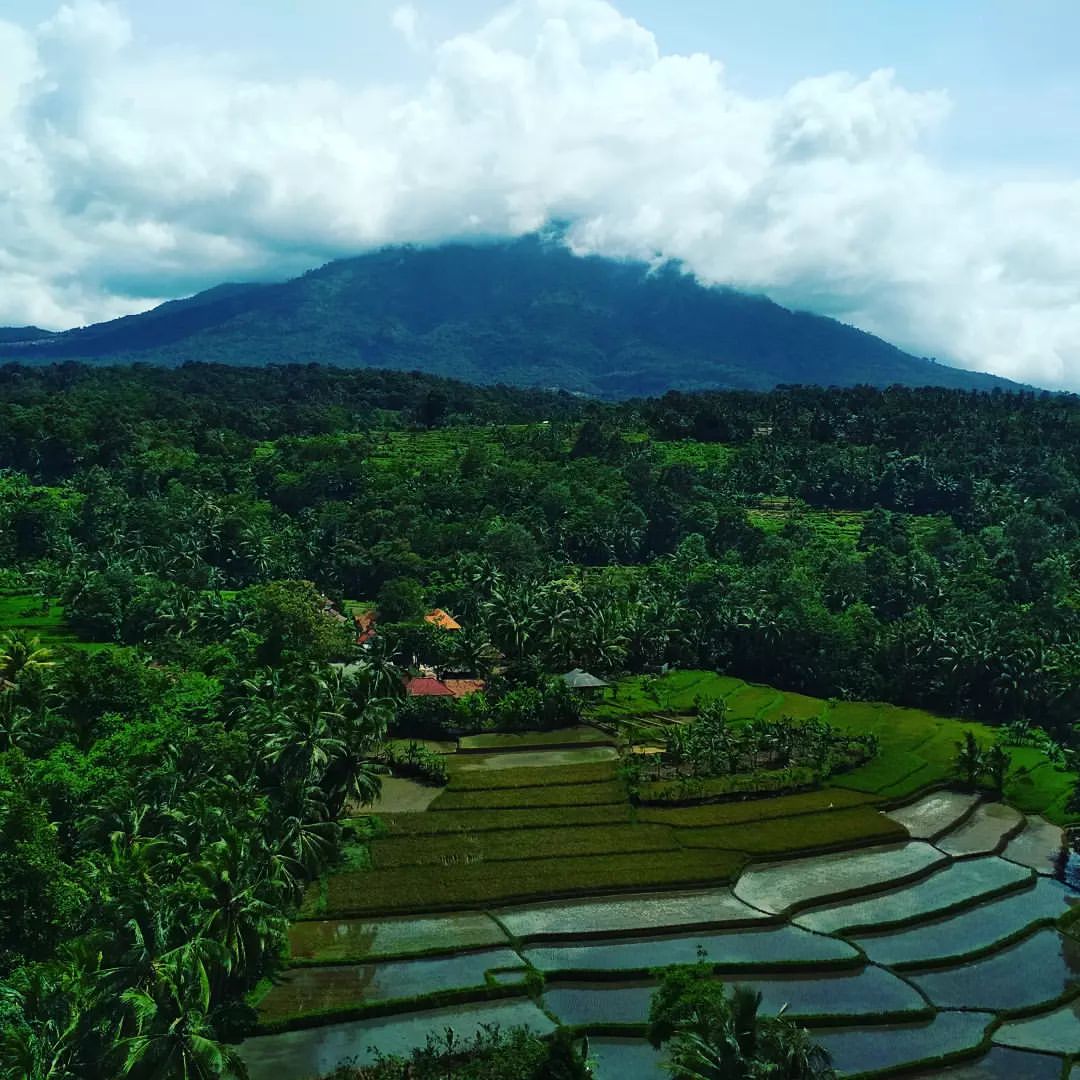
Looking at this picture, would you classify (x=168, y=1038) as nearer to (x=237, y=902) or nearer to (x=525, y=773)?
(x=237, y=902)

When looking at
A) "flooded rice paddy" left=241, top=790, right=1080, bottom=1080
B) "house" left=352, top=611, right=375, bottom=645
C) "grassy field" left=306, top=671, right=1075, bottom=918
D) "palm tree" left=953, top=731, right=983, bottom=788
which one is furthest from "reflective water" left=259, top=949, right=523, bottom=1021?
"house" left=352, top=611, right=375, bottom=645

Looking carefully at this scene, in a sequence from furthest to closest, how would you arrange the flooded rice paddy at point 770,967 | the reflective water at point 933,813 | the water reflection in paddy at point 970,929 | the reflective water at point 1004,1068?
1. the reflective water at point 933,813
2. the water reflection in paddy at point 970,929
3. the flooded rice paddy at point 770,967
4. the reflective water at point 1004,1068

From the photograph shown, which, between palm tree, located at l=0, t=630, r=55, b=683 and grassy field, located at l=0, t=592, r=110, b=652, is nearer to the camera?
palm tree, located at l=0, t=630, r=55, b=683

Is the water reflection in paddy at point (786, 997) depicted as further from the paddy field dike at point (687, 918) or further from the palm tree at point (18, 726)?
the palm tree at point (18, 726)

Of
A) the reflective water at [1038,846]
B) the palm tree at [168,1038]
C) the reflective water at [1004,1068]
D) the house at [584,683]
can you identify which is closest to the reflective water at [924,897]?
the reflective water at [1038,846]

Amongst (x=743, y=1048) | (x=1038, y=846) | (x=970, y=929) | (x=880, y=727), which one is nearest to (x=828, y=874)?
(x=970, y=929)

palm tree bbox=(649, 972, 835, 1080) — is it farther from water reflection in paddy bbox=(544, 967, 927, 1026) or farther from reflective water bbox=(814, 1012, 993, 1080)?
reflective water bbox=(814, 1012, 993, 1080)
